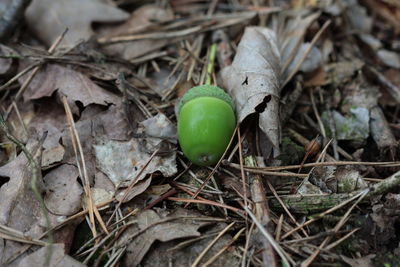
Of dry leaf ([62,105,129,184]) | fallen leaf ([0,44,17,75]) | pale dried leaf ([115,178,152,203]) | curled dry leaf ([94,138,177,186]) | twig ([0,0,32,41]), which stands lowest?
pale dried leaf ([115,178,152,203])

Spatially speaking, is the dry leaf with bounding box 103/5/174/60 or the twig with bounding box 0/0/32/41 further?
the dry leaf with bounding box 103/5/174/60

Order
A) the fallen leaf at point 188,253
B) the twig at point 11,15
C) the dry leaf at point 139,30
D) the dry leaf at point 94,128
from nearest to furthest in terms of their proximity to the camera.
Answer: the fallen leaf at point 188,253 → the dry leaf at point 94,128 → the twig at point 11,15 → the dry leaf at point 139,30

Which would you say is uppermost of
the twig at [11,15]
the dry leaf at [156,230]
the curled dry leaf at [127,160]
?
the twig at [11,15]

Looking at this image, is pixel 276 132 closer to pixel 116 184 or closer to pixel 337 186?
pixel 337 186

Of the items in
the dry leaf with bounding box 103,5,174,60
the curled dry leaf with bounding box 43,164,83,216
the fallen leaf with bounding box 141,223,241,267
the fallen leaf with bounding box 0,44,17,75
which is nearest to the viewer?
the fallen leaf with bounding box 141,223,241,267

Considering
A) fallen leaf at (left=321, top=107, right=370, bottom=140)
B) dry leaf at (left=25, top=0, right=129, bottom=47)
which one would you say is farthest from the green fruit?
dry leaf at (left=25, top=0, right=129, bottom=47)

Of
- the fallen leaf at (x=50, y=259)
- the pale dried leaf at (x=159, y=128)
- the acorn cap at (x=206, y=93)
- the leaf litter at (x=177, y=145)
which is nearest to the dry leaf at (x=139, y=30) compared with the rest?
the leaf litter at (x=177, y=145)

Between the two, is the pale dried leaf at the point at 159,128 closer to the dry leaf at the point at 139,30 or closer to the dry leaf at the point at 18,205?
the dry leaf at the point at 18,205

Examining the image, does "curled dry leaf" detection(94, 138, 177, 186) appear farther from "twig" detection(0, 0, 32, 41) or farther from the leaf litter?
"twig" detection(0, 0, 32, 41)
